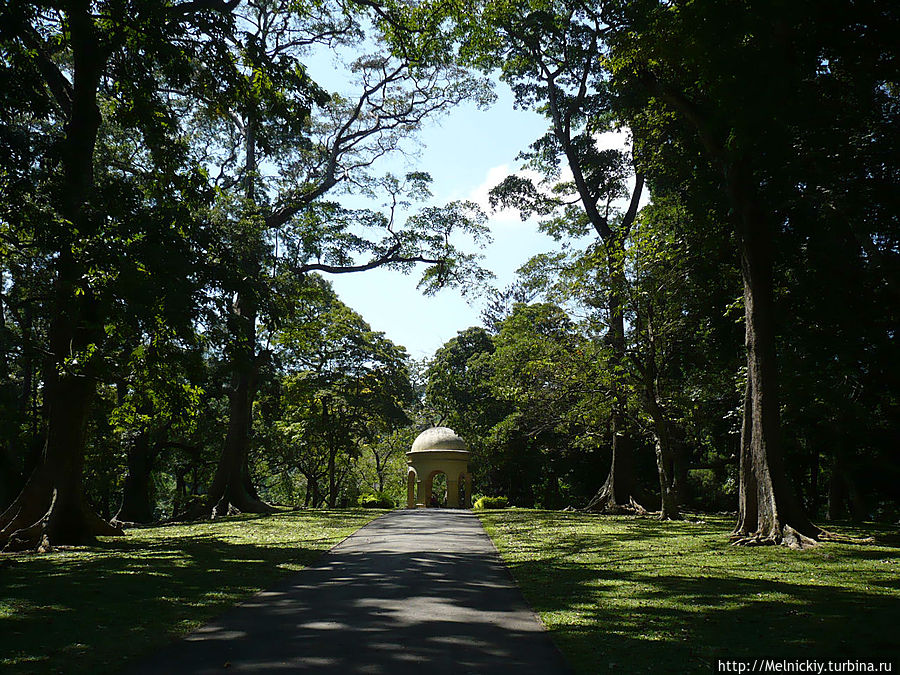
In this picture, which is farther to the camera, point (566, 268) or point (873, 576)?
point (566, 268)

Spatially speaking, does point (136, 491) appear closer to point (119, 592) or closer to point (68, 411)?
point (68, 411)

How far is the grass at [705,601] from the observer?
534 centimetres

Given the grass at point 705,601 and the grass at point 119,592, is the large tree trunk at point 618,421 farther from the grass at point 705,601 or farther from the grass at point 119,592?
the grass at point 119,592

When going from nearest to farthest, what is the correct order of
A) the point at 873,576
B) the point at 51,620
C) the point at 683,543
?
the point at 51,620 < the point at 873,576 < the point at 683,543

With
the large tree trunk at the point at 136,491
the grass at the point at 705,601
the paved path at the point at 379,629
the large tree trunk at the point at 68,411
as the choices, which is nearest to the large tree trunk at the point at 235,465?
the large tree trunk at the point at 136,491

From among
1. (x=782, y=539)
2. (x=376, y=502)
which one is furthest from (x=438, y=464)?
(x=782, y=539)

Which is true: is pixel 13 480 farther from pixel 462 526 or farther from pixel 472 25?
pixel 472 25

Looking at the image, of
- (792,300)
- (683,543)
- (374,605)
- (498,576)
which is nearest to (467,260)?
(792,300)

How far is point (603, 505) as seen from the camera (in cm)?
2788

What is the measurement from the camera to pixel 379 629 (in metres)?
6.10

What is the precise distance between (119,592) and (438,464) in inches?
1067

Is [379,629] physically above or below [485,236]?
below

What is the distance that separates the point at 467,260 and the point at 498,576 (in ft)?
67.2

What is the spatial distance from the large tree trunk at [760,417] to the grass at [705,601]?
0.94 m
